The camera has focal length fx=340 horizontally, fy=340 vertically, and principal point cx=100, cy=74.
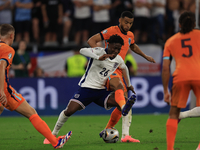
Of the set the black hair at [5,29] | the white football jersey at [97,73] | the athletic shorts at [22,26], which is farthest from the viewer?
the athletic shorts at [22,26]

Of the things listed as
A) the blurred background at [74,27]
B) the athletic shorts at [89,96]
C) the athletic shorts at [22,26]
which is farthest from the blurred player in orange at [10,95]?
the athletic shorts at [22,26]

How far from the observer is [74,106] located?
6102 millimetres

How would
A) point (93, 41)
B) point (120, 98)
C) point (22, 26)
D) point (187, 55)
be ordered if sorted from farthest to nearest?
point (22, 26) → point (93, 41) → point (120, 98) → point (187, 55)

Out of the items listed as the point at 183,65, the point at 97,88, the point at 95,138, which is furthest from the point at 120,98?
the point at 183,65

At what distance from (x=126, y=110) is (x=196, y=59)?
1435 mm

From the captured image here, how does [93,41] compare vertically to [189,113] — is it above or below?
above

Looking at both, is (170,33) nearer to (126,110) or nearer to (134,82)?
(134,82)

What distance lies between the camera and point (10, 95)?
5336 millimetres

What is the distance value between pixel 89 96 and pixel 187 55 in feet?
7.21

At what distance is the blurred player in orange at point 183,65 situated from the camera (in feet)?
15.1

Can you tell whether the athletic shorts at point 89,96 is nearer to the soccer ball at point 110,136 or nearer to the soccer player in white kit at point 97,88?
the soccer player in white kit at point 97,88

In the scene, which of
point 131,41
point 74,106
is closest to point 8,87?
point 74,106

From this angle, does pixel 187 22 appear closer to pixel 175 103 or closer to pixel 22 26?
pixel 175 103

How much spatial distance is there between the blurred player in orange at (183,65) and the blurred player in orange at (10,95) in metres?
1.88
